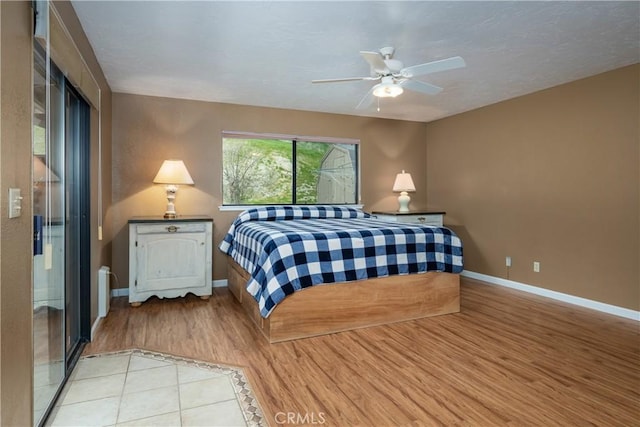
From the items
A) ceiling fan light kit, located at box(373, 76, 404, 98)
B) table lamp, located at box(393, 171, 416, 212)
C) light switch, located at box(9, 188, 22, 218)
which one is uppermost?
ceiling fan light kit, located at box(373, 76, 404, 98)

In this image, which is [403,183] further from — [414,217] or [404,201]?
[414,217]

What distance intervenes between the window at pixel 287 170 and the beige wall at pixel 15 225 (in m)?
3.18

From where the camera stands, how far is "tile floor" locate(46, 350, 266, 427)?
178cm

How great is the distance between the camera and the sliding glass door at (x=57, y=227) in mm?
1706

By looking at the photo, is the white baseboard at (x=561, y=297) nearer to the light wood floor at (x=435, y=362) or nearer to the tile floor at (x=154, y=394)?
the light wood floor at (x=435, y=362)

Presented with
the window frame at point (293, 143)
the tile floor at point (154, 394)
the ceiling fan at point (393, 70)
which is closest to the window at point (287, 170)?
the window frame at point (293, 143)

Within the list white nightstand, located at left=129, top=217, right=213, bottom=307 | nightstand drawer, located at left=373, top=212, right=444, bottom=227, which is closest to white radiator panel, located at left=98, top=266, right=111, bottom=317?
white nightstand, located at left=129, top=217, right=213, bottom=307

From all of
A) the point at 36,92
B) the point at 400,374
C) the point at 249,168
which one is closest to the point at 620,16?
the point at 400,374

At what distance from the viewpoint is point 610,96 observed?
3.43 metres

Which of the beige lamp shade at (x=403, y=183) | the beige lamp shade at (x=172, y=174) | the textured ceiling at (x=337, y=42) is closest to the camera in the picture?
the textured ceiling at (x=337, y=42)

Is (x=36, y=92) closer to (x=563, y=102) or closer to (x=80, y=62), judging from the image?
(x=80, y=62)

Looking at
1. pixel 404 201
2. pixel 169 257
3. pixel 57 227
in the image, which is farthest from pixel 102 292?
pixel 404 201

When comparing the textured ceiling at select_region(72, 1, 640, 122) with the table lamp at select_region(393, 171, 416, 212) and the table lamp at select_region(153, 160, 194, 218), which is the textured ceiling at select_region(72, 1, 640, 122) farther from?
the table lamp at select_region(393, 171, 416, 212)

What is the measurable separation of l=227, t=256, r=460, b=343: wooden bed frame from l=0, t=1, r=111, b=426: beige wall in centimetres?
153
